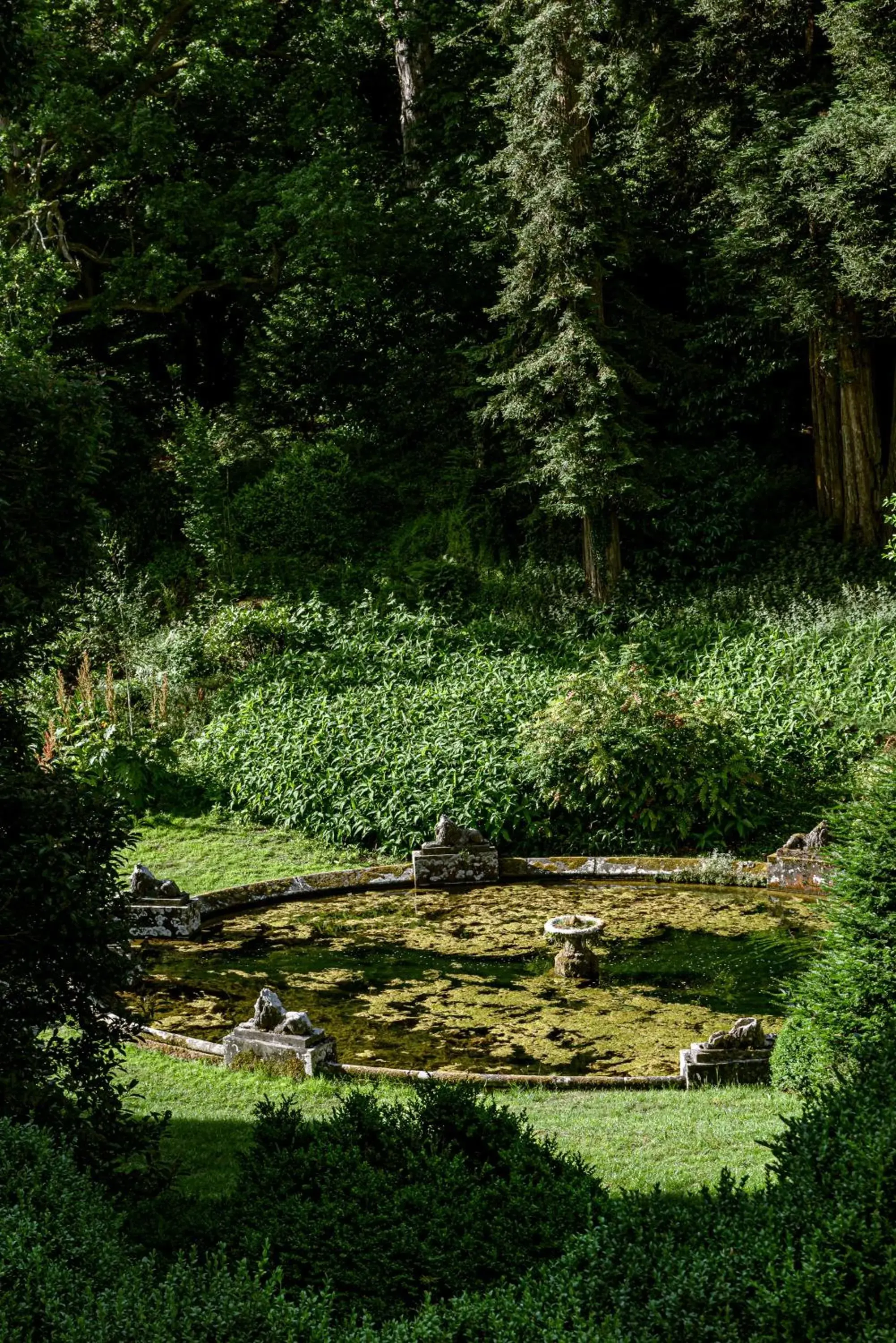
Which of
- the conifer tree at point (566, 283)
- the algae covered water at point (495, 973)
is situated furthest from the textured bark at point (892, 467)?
the algae covered water at point (495, 973)

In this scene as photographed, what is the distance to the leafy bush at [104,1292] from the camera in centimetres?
306

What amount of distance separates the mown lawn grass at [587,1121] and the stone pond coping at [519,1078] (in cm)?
9

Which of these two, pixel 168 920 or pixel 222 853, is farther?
pixel 222 853

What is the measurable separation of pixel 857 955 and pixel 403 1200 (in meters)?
2.49

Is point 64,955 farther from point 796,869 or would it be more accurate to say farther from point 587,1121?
point 796,869

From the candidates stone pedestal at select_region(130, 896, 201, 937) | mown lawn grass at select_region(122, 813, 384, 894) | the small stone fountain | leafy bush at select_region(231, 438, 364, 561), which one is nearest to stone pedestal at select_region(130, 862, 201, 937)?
stone pedestal at select_region(130, 896, 201, 937)

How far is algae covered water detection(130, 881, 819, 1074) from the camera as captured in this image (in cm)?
736

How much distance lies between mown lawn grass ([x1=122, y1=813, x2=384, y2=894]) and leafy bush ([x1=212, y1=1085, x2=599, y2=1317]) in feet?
21.1

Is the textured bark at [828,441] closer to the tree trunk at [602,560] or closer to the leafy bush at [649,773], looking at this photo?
the tree trunk at [602,560]

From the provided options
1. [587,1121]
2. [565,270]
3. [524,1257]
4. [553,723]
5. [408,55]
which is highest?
[408,55]

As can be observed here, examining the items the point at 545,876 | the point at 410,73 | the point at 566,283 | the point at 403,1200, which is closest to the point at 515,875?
the point at 545,876

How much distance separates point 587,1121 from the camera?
5.90 metres

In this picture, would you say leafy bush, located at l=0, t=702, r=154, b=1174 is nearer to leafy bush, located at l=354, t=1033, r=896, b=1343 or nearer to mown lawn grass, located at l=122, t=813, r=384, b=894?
leafy bush, located at l=354, t=1033, r=896, b=1343

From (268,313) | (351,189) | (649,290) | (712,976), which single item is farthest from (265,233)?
(712,976)
